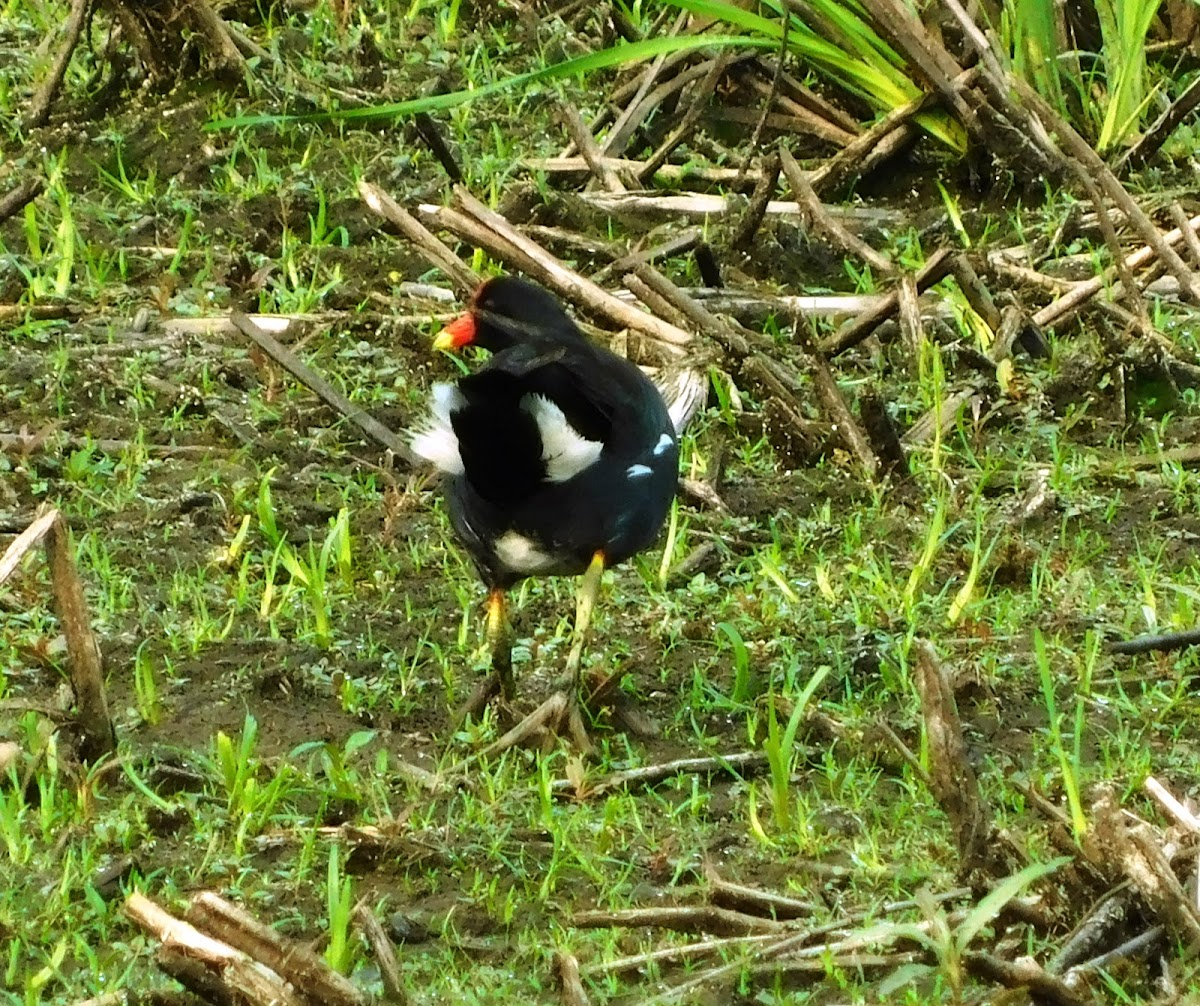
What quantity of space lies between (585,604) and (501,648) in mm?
185

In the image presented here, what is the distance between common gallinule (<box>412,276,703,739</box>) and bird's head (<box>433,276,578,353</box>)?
34mm

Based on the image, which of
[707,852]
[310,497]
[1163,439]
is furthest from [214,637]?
[1163,439]

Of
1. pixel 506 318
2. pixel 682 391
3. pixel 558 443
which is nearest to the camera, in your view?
pixel 558 443

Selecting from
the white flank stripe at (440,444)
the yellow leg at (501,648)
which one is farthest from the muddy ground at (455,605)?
the white flank stripe at (440,444)

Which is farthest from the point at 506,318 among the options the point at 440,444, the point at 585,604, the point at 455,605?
the point at 585,604

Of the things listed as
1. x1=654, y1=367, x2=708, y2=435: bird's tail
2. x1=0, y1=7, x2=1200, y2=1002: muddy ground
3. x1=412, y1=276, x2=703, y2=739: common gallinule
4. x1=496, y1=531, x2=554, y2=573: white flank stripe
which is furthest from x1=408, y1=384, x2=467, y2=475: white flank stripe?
x1=654, y1=367, x2=708, y2=435: bird's tail

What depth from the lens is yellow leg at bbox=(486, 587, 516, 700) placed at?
11.8 ft

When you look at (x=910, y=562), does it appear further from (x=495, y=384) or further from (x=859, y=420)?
(x=495, y=384)

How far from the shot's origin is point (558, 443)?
3408 millimetres

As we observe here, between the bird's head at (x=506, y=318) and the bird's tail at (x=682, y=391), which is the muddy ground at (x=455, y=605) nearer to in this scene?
the bird's tail at (x=682, y=391)

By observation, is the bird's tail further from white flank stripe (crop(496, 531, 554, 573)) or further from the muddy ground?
white flank stripe (crop(496, 531, 554, 573))

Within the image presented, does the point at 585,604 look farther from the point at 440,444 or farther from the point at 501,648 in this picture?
the point at 440,444

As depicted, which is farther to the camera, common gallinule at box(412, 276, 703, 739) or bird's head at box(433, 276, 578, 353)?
bird's head at box(433, 276, 578, 353)

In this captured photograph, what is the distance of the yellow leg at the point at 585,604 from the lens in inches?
140
